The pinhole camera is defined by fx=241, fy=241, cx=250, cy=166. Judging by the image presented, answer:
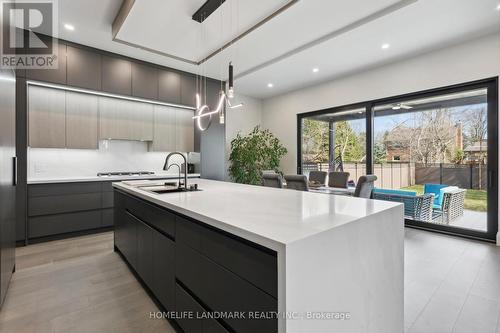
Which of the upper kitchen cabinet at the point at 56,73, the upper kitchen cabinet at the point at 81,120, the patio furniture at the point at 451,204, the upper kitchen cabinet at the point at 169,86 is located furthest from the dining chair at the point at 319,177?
the upper kitchen cabinet at the point at 56,73

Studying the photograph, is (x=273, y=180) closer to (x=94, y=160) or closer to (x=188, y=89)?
(x=188, y=89)

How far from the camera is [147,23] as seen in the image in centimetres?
313

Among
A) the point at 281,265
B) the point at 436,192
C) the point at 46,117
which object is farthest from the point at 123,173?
the point at 436,192

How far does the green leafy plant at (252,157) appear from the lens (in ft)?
18.9

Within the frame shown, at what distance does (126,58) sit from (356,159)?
4.83 m

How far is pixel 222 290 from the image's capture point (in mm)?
1187

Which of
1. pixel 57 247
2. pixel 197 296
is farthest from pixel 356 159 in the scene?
pixel 57 247

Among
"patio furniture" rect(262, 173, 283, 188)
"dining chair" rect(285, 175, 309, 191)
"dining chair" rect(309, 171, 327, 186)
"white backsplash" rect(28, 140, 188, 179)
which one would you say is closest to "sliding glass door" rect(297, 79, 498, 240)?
"dining chair" rect(309, 171, 327, 186)

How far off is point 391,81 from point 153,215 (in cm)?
454

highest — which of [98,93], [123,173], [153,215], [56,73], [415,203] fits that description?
[56,73]

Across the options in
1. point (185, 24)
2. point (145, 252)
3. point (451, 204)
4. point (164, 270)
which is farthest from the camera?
point (451, 204)

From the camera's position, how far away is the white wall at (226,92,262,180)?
20.4 ft

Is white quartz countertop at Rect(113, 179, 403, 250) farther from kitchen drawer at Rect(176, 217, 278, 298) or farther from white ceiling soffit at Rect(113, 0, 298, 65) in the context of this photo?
white ceiling soffit at Rect(113, 0, 298, 65)

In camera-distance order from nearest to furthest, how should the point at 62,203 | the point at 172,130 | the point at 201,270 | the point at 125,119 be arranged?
the point at 201,270 < the point at 62,203 < the point at 125,119 < the point at 172,130
